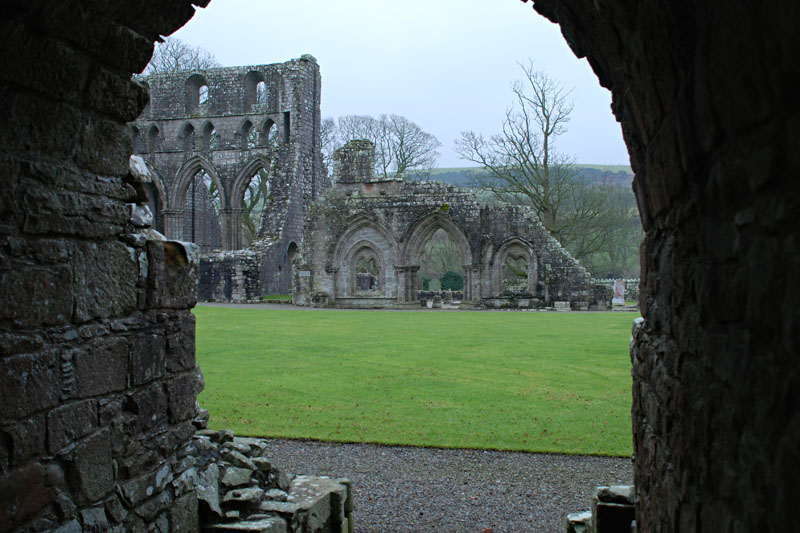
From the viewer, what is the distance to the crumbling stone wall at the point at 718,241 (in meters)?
1.27

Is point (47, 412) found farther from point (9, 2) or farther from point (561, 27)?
point (561, 27)

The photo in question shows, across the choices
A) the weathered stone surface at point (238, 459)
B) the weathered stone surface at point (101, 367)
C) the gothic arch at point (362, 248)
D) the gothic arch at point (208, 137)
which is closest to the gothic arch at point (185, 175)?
the gothic arch at point (208, 137)

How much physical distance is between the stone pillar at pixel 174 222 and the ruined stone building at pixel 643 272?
95.7 feet

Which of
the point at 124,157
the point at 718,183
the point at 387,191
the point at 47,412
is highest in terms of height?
the point at 387,191

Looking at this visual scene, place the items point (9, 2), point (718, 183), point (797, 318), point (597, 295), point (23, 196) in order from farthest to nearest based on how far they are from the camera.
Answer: point (597, 295), point (23, 196), point (9, 2), point (718, 183), point (797, 318)

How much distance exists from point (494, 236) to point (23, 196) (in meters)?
22.4

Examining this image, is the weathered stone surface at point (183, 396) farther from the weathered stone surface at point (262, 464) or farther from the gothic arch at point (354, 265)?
the gothic arch at point (354, 265)

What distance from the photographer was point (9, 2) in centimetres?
256

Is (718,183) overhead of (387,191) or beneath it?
beneath

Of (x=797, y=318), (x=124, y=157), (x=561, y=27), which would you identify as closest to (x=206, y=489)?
(x=124, y=157)

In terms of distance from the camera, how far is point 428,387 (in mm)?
8523

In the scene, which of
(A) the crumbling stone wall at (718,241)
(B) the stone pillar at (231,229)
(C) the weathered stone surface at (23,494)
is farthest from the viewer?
(B) the stone pillar at (231,229)

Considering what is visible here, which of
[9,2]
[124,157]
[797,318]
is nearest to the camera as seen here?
[797,318]

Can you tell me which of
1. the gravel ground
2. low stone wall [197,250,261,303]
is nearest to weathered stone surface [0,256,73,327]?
the gravel ground
